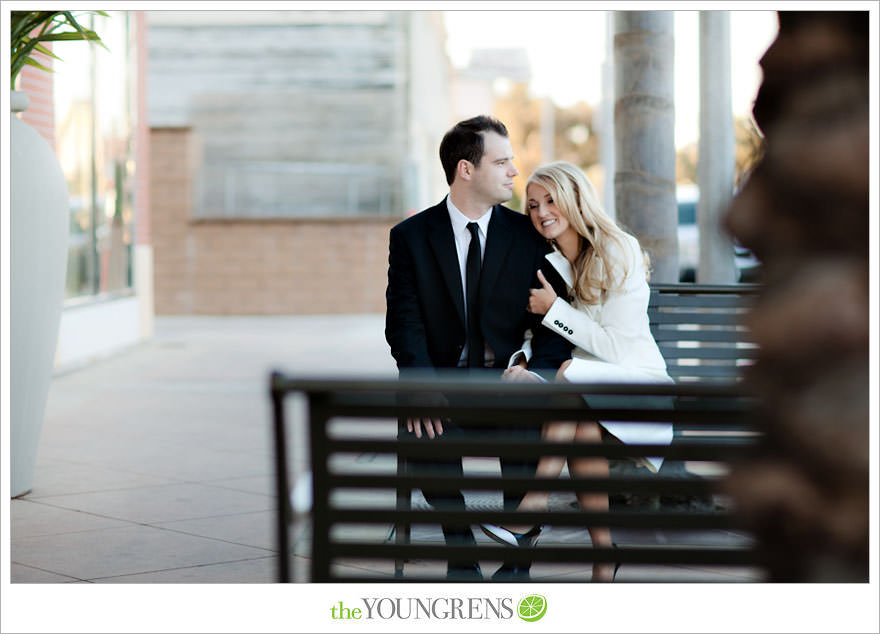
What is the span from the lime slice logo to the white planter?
3.14 meters

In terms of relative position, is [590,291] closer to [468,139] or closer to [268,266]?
[468,139]

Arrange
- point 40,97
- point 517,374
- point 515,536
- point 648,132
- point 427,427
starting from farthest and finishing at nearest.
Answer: point 40,97, point 648,132, point 517,374, point 515,536, point 427,427

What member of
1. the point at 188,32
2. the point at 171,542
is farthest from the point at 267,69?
the point at 171,542

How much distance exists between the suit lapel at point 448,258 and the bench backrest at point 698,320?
1.16 meters

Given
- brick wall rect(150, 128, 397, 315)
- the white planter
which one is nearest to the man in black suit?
the white planter

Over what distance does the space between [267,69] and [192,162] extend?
3.00 meters

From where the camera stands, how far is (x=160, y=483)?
17.8ft

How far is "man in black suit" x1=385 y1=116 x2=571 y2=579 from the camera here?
3.62 meters

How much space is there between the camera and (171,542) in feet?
13.9

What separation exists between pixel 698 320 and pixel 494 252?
1260 millimetres

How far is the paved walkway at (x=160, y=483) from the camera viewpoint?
3910 mm

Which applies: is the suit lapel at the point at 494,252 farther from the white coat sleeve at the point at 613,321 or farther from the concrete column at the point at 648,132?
the concrete column at the point at 648,132

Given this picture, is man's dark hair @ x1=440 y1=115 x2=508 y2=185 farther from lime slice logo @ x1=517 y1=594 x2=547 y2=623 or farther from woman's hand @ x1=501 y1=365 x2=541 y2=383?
lime slice logo @ x1=517 y1=594 x2=547 y2=623

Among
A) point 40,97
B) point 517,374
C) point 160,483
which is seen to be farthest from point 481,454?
point 40,97
